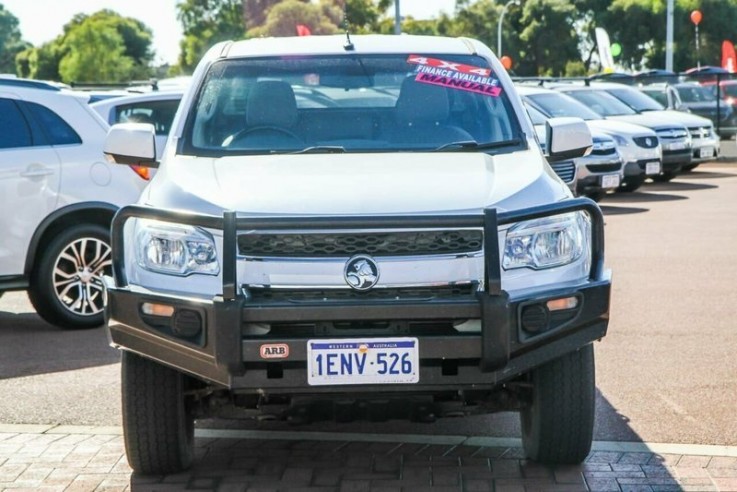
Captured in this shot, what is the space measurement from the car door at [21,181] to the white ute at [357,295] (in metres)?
3.76

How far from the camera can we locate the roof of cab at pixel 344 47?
701 cm

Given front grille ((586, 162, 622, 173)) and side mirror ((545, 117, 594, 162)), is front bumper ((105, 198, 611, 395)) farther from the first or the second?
front grille ((586, 162, 622, 173))

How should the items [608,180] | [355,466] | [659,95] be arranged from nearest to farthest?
[355,466]
[608,180]
[659,95]

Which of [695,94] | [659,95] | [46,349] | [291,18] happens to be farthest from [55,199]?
[291,18]

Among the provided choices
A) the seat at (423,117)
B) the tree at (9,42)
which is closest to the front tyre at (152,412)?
the seat at (423,117)

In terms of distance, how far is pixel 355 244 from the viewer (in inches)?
208

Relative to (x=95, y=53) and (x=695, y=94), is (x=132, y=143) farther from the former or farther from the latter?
(x=95, y=53)

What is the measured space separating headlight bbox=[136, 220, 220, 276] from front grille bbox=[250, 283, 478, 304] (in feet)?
0.73

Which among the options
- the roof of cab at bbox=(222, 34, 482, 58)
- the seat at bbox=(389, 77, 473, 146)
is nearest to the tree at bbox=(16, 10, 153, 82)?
the roof of cab at bbox=(222, 34, 482, 58)

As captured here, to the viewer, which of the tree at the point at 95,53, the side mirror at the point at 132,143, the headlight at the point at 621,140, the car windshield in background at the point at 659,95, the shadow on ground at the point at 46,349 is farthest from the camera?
the tree at the point at 95,53

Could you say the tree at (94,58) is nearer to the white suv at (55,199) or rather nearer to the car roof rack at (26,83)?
the car roof rack at (26,83)

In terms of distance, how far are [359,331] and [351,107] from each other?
1722 mm

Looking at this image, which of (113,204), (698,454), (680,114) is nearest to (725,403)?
(698,454)

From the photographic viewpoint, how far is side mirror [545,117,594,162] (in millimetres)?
6816
